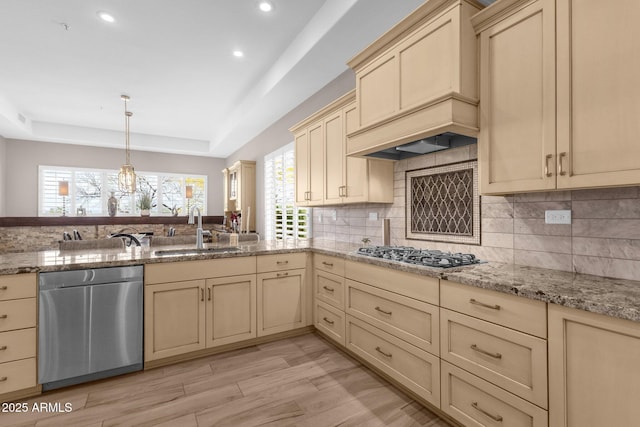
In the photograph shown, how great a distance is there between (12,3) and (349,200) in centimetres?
A: 351

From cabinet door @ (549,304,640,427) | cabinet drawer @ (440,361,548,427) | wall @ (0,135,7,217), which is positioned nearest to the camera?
cabinet door @ (549,304,640,427)

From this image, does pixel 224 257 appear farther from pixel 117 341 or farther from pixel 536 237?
pixel 536 237

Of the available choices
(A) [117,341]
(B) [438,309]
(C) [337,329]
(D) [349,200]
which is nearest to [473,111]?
(B) [438,309]

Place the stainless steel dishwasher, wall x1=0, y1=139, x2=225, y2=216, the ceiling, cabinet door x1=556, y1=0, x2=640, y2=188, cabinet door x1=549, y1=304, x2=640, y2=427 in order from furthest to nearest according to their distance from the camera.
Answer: wall x1=0, y1=139, x2=225, y2=216 < the ceiling < the stainless steel dishwasher < cabinet door x1=556, y1=0, x2=640, y2=188 < cabinet door x1=549, y1=304, x2=640, y2=427

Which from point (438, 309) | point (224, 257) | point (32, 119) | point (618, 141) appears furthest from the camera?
point (32, 119)

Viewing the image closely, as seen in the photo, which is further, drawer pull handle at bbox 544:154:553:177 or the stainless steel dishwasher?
the stainless steel dishwasher

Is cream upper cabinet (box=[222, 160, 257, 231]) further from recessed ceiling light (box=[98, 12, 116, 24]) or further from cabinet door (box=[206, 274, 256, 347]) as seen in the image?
cabinet door (box=[206, 274, 256, 347])

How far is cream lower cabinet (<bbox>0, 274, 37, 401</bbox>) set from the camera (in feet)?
6.44

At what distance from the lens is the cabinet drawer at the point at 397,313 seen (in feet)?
6.08

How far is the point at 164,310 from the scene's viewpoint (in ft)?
8.08

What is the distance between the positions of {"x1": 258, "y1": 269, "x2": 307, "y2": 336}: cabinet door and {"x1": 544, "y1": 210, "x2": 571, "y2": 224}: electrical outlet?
2067mm

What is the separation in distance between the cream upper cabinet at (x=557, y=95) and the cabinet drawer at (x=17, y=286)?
9.54ft

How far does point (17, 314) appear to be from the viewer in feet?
6.56

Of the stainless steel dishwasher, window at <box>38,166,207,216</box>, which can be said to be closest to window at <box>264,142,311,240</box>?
the stainless steel dishwasher
